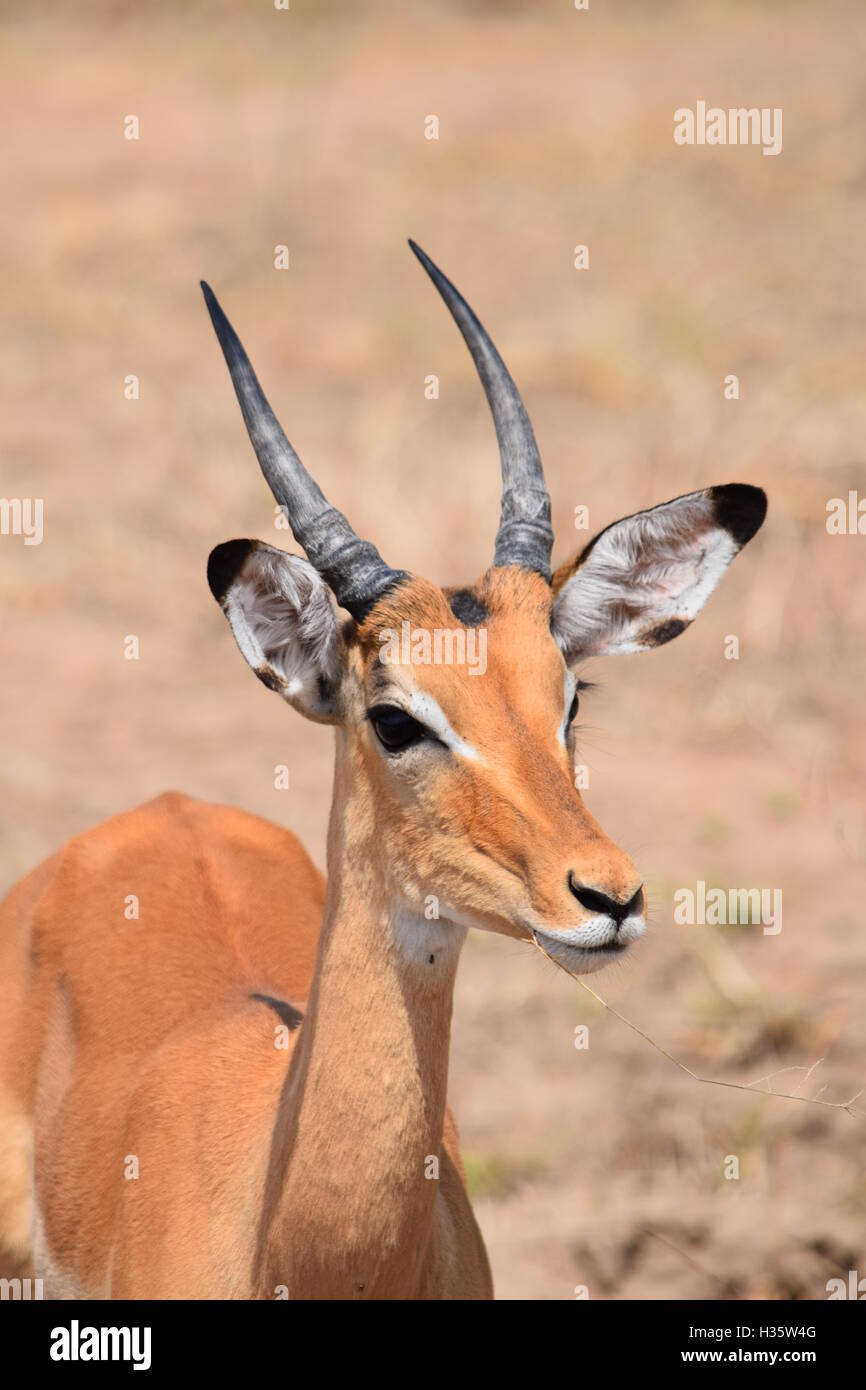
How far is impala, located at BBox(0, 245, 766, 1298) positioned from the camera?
400 cm

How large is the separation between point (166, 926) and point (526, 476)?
1.97m

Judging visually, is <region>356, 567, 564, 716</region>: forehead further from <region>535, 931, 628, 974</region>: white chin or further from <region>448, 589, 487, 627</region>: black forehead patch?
<region>535, 931, 628, 974</region>: white chin

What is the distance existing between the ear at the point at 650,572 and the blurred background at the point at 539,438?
196 cm

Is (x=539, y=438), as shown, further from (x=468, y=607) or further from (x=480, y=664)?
(x=480, y=664)

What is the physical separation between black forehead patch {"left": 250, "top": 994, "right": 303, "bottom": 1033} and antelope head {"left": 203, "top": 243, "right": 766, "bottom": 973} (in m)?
0.92

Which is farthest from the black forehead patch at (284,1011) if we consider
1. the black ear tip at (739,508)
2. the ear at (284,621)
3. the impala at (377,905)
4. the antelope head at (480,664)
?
the black ear tip at (739,508)

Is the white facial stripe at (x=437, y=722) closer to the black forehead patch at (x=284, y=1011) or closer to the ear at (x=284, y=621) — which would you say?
the ear at (x=284, y=621)

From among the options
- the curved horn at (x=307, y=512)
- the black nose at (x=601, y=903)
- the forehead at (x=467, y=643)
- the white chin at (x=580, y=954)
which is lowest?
the white chin at (x=580, y=954)

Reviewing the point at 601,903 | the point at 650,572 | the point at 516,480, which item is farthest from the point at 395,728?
the point at 650,572

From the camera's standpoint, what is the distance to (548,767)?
3986 millimetres

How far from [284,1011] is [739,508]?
191 cm

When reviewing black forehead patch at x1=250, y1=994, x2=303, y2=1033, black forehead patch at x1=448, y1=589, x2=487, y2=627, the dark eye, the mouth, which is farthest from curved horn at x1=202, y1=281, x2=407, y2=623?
black forehead patch at x1=250, y1=994, x2=303, y2=1033

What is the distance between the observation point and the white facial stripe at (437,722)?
13.2 ft

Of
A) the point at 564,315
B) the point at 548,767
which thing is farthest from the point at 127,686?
the point at 548,767
